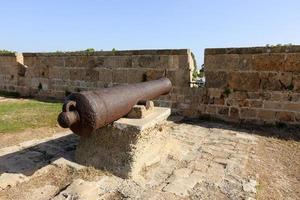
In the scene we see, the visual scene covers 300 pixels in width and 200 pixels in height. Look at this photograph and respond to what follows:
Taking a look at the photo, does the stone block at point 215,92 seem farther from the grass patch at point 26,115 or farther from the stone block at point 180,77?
the grass patch at point 26,115

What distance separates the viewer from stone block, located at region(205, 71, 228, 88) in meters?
6.30

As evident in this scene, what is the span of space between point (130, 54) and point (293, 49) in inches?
145

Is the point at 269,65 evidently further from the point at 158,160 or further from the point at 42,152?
the point at 42,152

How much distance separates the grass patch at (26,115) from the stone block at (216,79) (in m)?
3.33

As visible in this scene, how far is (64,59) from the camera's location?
8.85m

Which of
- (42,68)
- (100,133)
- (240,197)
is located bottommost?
(240,197)

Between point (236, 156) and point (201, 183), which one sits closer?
point (201, 183)

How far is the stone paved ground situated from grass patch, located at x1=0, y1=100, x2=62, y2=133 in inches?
49.9

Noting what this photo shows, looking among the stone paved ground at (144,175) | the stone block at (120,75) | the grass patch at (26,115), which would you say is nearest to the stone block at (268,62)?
the stone paved ground at (144,175)

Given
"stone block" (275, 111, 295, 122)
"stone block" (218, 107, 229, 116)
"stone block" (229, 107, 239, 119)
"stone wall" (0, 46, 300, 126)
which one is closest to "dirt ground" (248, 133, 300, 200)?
"stone block" (275, 111, 295, 122)

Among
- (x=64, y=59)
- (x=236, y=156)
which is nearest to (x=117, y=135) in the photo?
(x=236, y=156)

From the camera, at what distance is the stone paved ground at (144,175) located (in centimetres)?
301

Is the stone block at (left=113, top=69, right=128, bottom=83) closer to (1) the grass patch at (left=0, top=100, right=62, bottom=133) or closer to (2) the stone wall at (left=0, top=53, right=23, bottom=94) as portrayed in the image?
(1) the grass patch at (left=0, top=100, right=62, bottom=133)

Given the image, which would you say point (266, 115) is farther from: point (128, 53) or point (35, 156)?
point (35, 156)
